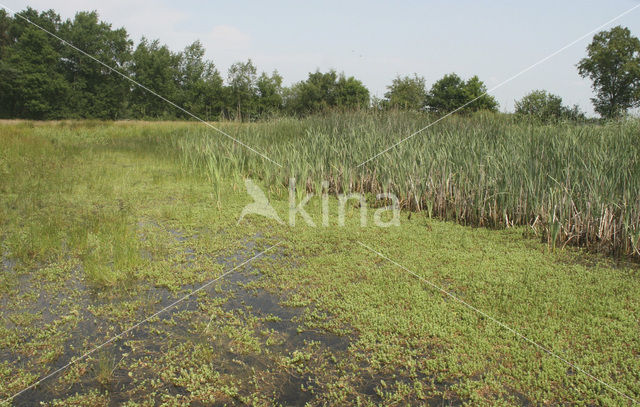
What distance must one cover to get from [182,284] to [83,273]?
0.97 metres

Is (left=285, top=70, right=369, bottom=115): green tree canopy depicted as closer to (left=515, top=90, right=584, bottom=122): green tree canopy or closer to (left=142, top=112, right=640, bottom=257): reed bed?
(left=515, top=90, right=584, bottom=122): green tree canopy

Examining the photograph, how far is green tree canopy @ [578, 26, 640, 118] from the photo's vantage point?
21.9m

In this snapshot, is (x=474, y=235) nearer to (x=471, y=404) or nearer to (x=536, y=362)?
(x=536, y=362)

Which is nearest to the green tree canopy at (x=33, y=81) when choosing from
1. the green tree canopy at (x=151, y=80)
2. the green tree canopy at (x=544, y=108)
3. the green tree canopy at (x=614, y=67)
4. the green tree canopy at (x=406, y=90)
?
the green tree canopy at (x=151, y=80)

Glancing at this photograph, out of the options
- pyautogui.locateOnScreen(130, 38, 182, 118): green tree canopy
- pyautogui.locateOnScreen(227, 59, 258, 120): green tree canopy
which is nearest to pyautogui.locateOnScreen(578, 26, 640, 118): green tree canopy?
pyautogui.locateOnScreen(227, 59, 258, 120): green tree canopy

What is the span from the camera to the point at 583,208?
454 cm

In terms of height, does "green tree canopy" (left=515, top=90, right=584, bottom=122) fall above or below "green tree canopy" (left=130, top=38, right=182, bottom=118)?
below

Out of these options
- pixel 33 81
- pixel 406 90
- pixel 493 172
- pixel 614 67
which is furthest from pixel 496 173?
pixel 33 81

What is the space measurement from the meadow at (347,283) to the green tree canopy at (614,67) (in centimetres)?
2002

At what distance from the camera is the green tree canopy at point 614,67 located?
21891mm

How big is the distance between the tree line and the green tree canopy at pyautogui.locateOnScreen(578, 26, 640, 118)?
5 cm

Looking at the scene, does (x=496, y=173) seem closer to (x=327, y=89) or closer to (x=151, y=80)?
(x=327, y=89)

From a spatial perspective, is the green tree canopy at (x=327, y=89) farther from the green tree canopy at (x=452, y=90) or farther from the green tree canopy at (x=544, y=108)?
the green tree canopy at (x=544, y=108)

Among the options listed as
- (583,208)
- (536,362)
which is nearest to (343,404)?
(536,362)
